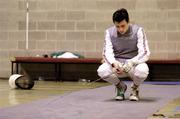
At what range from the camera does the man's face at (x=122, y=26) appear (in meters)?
4.81

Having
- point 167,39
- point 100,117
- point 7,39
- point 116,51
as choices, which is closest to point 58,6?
point 7,39

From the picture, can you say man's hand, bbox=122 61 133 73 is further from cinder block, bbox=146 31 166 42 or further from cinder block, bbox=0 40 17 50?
cinder block, bbox=0 40 17 50

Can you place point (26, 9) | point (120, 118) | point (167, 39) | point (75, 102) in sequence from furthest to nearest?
point (26, 9)
point (167, 39)
point (75, 102)
point (120, 118)

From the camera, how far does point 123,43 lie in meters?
4.97

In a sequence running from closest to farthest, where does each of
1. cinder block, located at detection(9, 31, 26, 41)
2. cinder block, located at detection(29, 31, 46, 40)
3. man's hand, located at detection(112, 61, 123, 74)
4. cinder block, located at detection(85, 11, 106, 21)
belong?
1. man's hand, located at detection(112, 61, 123, 74)
2. cinder block, located at detection(85, 11, 106, 21)
3. cinder block, located at detection(29, 31, 46, 40)
4. cinder block, located at detection(9, 31, 26, 41)

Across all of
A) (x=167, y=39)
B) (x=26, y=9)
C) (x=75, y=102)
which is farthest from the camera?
(x=26, y=9)

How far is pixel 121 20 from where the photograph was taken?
15.7 feet

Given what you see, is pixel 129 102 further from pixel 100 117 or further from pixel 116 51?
pixel 100 117

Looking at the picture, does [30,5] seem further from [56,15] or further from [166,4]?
[166,4]

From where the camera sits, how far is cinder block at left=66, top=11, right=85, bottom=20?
32.2ft

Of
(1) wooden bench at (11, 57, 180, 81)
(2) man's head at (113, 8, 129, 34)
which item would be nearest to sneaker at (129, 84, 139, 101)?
(2) man's head at (113, 8, 129, 34)

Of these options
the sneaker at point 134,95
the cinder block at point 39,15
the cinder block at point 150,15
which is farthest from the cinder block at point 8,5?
the sneaker at point 134,95

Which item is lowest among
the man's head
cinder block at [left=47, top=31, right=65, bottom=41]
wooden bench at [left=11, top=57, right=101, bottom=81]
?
wooden bench at [left=11, top=57, right=101, bottom=81]

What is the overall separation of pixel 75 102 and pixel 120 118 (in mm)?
1263
